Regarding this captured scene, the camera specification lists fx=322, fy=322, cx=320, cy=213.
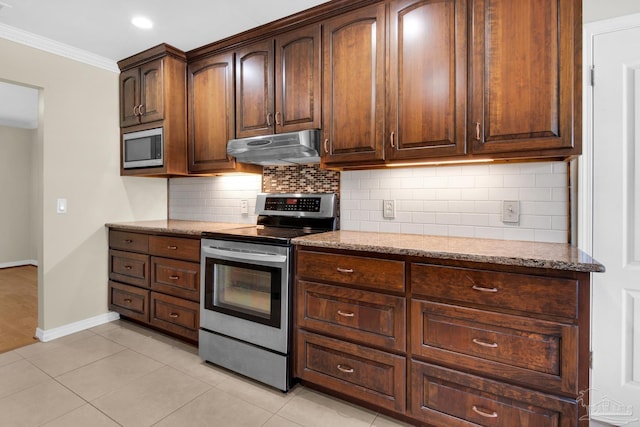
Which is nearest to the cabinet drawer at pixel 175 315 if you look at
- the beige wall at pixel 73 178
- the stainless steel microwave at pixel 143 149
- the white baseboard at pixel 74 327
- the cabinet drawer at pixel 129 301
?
the cabinet drawer at pixel 129 301

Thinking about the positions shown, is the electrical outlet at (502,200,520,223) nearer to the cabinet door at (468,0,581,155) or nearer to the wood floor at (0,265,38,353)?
the cabinet door at (468,0,581,155)

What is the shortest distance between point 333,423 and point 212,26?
2750 millimetres

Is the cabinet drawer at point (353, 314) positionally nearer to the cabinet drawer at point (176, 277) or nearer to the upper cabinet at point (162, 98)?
the cabinet drawer at point (176, 277)

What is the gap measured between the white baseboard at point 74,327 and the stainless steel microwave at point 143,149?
4.73 feet

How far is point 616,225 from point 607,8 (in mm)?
1171

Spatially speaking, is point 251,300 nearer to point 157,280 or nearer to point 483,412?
point 157,280

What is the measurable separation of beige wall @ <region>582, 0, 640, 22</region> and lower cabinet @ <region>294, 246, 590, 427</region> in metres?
1.48

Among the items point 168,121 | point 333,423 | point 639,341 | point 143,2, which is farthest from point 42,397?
point 639,341

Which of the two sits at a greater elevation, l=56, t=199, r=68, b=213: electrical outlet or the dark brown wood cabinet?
l=56, t=199, r=68, b=213: electrical outlet

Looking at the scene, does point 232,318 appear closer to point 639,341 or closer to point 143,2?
point 143,2

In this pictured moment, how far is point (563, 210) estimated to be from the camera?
1.78 m

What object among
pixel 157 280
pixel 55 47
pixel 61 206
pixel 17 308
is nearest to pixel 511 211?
pixel 157 280

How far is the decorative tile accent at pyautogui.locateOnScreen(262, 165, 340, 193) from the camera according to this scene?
2.49m

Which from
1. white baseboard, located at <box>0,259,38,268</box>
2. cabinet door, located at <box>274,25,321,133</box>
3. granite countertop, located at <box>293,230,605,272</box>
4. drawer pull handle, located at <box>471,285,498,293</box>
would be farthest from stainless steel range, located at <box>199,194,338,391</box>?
white baseboard, located at <box>0,259,38,268</box>
